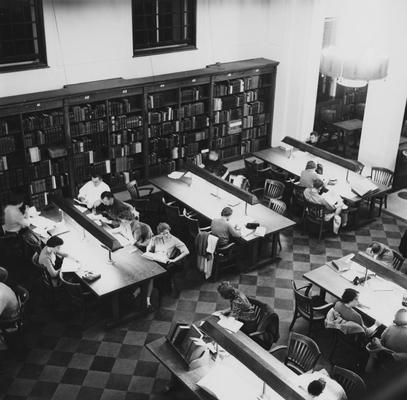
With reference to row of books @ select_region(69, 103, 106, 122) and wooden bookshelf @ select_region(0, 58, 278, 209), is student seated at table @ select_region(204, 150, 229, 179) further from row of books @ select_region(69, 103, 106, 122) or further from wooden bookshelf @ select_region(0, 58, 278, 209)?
row of books @ select_region(69, 103, 106, 122)

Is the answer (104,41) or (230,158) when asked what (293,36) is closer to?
(230,158)

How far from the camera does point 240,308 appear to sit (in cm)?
582

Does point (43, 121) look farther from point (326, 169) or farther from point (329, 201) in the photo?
point (326, 169)

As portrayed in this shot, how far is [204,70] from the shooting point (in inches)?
423

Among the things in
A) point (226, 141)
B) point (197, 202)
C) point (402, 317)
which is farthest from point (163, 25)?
point (402, 317)

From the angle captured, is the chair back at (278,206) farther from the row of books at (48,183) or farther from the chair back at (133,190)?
the row of books at (48,183)

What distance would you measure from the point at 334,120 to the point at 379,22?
12.7 ft

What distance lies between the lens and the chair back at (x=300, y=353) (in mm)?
5316

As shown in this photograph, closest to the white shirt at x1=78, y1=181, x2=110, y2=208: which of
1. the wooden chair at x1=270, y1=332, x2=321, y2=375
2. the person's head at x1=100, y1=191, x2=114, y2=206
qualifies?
the person's head at x1=100, y1=191, x2=114, y2=206

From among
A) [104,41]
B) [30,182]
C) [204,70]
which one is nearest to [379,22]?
[204,70]

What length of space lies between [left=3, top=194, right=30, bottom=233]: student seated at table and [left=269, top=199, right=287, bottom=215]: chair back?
153 inches

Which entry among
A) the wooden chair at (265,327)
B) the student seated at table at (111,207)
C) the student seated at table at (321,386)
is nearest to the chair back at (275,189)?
the student seated at table at (111,207)

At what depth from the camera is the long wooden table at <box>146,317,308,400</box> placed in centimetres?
444

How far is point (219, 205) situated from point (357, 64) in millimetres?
3234
